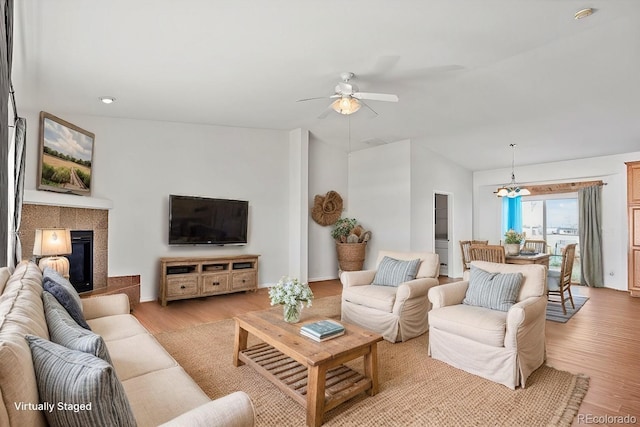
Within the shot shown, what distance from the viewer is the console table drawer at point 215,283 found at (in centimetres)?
486

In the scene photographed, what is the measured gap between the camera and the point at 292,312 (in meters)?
2.59

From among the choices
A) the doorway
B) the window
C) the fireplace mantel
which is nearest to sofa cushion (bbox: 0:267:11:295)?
the fireplace mantel

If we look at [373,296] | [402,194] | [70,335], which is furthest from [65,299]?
[402,194]

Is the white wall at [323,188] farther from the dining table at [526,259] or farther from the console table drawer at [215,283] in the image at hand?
the dining table at [526,259]

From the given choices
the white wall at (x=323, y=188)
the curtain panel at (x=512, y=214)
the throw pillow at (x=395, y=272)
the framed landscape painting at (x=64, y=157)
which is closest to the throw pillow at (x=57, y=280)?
the framed landscape painting at (x=64, y=157)

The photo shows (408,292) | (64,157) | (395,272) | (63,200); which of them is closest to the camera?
(408,292)

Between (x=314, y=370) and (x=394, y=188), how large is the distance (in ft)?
15.9

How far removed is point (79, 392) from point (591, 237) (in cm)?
796

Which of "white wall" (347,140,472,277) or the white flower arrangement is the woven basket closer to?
"white wall" (347,140,472,277)

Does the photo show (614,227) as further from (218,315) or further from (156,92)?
(156,92)

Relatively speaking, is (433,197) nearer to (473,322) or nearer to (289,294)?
(473,322)

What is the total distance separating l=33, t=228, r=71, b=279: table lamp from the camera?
3.31m

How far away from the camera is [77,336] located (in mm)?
1224

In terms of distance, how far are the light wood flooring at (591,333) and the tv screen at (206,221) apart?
0.91 m
